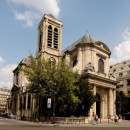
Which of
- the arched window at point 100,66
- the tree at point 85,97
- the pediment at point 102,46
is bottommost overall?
the tree at point 85,97

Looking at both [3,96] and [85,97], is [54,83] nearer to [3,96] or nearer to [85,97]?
[85,97]

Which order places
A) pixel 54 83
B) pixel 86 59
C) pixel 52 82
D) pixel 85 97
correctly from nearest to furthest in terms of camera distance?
pixel 54 83 < pixel 52 82 < pixel 85 97 < pixel 86 59

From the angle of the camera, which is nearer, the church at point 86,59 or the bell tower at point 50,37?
the church at point 86,59

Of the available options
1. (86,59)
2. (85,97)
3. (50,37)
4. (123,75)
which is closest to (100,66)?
(86,59)

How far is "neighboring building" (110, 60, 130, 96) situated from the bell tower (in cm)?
2609

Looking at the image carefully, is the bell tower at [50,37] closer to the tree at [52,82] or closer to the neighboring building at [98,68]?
the neighboring building at [98,68]

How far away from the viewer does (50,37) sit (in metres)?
61.7

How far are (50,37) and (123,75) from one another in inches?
1352

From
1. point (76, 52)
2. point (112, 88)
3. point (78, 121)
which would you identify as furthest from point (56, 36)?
point (78, 121)

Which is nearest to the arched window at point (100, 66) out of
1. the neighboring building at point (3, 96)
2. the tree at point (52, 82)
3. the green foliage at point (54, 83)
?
the green foliage at point (54, 83)

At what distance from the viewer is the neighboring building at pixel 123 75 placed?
266ft

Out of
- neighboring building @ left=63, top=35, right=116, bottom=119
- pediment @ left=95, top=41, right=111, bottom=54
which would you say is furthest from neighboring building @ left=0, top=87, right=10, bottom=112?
pediment @ left=95, top=41, right=111, bottom=54

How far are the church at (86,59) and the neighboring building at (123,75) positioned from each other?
23798 mm

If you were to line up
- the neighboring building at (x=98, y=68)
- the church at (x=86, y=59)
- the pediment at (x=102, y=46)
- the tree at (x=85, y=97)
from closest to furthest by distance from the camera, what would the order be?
1. the tree at (x=85, y=97)
2. the neighboring building at (x=98, y=68)
3. the church at (x=86, y=59)
4. the pediment at (x=102, y=46)
